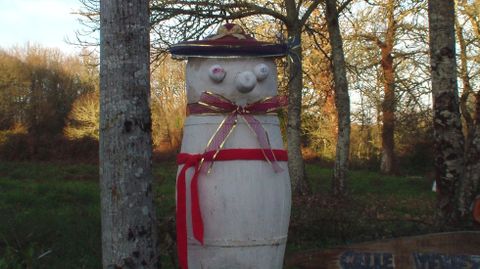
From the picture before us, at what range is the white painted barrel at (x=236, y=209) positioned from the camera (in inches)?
159

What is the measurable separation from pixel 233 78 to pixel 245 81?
111 mm

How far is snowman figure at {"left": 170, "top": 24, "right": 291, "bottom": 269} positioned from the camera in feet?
13.3

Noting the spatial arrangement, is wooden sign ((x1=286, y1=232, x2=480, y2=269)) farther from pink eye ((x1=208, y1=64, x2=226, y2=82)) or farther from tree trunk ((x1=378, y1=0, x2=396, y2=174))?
tree trunk ((x1=378, y1=0, x2=396, y2=174))

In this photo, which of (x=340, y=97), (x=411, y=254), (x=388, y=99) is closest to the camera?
(x=411, y=254)

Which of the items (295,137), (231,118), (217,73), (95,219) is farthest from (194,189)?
(295,137)

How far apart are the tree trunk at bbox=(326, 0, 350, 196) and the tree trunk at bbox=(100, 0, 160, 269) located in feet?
35.9

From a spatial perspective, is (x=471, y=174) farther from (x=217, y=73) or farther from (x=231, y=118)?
(x=217, y=73)

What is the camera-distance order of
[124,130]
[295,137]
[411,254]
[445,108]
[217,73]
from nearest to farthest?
[124,130] < [411,254] < [217,73] < [445,108] < [295,137]

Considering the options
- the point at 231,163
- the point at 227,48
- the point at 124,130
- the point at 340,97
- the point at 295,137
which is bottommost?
the point at 231,163

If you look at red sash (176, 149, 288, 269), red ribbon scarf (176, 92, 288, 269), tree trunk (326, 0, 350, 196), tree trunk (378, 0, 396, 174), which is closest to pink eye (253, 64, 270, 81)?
red ribbon scarf (176, 92, 288, 269)

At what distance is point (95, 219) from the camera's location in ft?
30.0

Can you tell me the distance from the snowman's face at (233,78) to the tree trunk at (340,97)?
1005cm

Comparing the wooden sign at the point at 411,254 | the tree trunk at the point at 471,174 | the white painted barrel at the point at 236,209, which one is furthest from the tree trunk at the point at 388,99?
the wooden sign at the point at 411,254

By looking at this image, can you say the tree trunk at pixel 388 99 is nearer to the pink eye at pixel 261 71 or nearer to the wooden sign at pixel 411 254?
the pink eye at pixel 261 71
